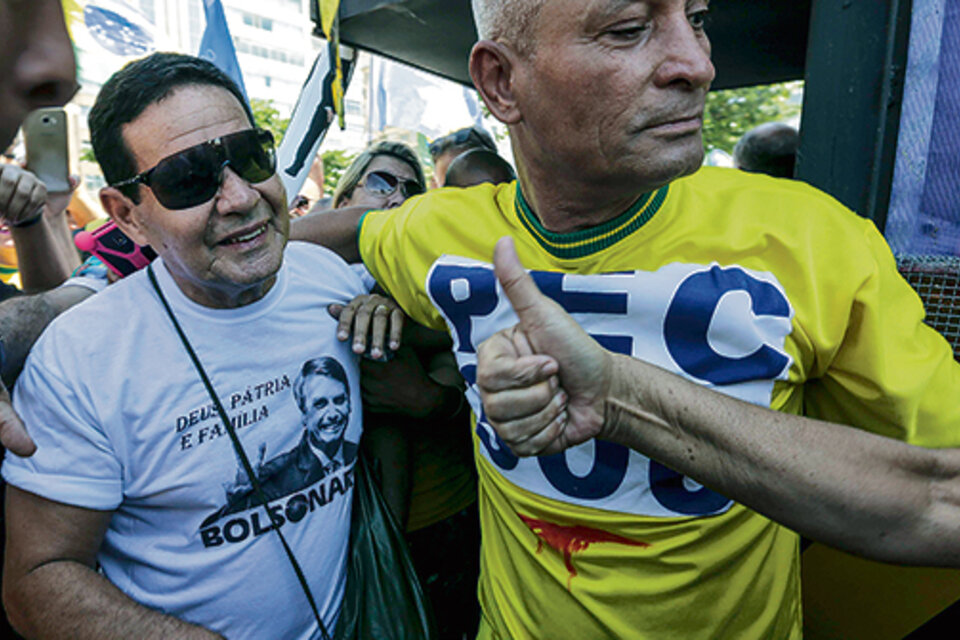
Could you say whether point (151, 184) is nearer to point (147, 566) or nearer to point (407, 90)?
point (147, 566)

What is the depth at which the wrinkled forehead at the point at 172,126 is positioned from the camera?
1.55 metres

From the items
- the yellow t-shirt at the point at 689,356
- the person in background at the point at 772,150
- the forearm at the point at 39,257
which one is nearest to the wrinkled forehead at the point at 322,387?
the yellow t-shirt at the point at 689,356

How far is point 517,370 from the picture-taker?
0.89m

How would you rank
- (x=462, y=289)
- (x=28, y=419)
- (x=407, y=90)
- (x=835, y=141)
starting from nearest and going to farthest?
(x=28, y=419), (x=462, y=289), (x=835, y=141), (x=407, y=90)

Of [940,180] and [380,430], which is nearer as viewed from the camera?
[940,180]

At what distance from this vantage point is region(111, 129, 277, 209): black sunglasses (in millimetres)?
1552

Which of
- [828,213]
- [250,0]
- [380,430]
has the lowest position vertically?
[380,430]

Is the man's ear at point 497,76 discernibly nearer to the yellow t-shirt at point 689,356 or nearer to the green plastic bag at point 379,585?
the yellow t-shirt at point 689,356

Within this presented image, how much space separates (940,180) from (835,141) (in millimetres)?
302

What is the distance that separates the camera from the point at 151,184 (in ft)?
Answer: 5.13

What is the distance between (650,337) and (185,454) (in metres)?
1.18

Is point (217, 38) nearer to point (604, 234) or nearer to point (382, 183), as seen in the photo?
point (382, 183)

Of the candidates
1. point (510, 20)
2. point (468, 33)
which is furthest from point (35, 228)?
point (468, 33)

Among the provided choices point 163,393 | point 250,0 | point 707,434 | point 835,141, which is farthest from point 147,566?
point 250,0
